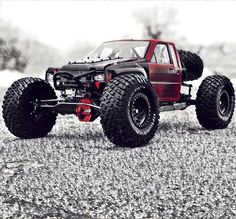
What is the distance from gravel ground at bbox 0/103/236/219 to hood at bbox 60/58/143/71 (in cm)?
123

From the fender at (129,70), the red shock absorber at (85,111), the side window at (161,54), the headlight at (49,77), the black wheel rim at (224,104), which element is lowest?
the black wheel rim at (224,104)

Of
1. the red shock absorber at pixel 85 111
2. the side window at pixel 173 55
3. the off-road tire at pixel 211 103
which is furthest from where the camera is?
the off-road tire at pixel 211 103

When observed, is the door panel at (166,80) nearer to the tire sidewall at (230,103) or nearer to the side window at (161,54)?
the side window at (161,54)

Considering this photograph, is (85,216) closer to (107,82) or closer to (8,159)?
(8,159)

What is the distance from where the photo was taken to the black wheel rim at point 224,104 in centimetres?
1094

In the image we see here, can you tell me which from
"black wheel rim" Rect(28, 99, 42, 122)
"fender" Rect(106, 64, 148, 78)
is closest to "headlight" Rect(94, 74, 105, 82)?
"fender" Rect(106, 64, 148, 78)

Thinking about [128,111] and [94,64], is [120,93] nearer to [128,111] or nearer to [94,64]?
[128,111]

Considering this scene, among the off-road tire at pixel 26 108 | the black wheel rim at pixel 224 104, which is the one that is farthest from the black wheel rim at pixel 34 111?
the black wheel rim at pixel 224 104

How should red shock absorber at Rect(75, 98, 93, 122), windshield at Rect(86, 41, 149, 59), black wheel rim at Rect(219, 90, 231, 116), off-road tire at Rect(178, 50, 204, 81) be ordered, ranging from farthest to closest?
black wheel rim at Rect(219, 90, 231, 116) < off-road tire at Rect(178, 50, 204, 81) < windshield at Rect(86, 41, 149, 59) < red shock absorber at Rect(75, 98, 93, 122)

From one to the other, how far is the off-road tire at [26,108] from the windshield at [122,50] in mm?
1153

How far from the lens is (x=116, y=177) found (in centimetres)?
582

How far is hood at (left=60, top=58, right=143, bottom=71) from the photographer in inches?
329

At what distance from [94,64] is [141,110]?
3.66 feet

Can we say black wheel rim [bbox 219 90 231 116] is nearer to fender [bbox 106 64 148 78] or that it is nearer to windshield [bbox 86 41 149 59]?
windshield [bbox 86 41 149 59]
